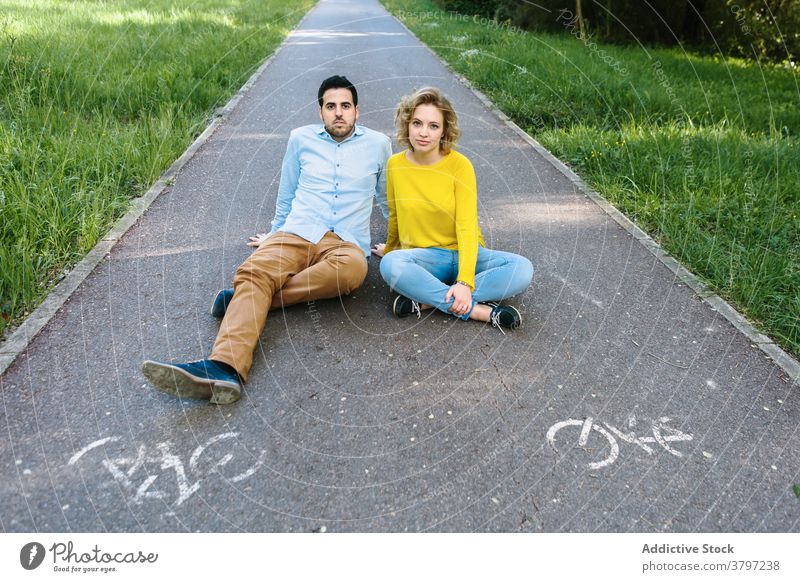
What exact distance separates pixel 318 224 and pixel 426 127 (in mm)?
893

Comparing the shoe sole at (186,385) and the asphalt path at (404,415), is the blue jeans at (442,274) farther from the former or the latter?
the shoe sole at (186,385)

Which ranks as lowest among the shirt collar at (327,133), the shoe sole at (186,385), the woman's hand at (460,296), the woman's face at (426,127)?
the shoe sole at (186,385)

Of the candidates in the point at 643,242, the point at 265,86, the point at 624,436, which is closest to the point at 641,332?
the point at 624,436

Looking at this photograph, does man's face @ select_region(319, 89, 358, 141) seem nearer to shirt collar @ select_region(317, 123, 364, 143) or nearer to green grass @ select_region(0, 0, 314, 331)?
shirt collar @ select_region(317, 123, 364, 143)

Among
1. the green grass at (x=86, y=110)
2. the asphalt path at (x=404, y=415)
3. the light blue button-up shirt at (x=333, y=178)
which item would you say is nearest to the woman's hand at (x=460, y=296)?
the asphalt path at (x=404, y=415)

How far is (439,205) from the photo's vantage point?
353cm

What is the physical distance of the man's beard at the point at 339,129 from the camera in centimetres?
372

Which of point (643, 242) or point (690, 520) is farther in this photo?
point (643, 242)

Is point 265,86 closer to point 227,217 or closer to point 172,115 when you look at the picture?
point 172,115

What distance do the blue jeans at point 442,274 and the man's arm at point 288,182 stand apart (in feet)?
2.45

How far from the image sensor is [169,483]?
2.38 metres
